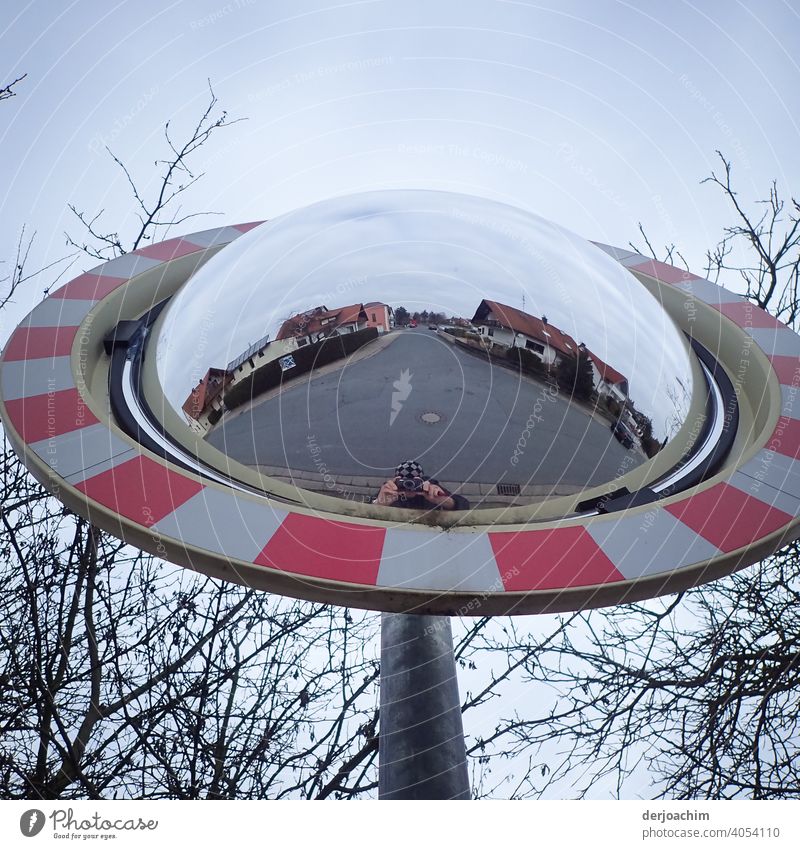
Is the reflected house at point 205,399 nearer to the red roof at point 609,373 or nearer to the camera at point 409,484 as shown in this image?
the camera at point 409,484

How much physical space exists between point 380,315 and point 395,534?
23.9 inches

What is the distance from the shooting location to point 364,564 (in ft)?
4.75

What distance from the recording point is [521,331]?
6.42ft

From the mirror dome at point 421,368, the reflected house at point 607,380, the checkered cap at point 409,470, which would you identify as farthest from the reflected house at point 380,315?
the reflected house at point 607,380

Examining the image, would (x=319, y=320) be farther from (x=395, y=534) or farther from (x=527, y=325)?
(x=395, y=534)

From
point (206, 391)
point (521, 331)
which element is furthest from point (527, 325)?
point (206, 391)

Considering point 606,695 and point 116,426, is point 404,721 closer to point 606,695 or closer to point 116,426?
point 116,426

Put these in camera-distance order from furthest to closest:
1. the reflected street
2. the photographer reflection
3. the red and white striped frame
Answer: the reflected street → the photographer reflection → the red and white striped frame

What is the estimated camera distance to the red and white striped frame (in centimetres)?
142

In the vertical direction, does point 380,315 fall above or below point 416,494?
above

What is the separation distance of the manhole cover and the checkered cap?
0.11m

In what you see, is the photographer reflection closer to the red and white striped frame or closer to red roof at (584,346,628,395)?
the red and white striped frame

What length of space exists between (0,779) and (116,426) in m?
1.83

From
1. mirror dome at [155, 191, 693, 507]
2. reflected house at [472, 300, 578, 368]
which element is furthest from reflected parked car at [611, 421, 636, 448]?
reflected house at [472, 300, 578, 368]
